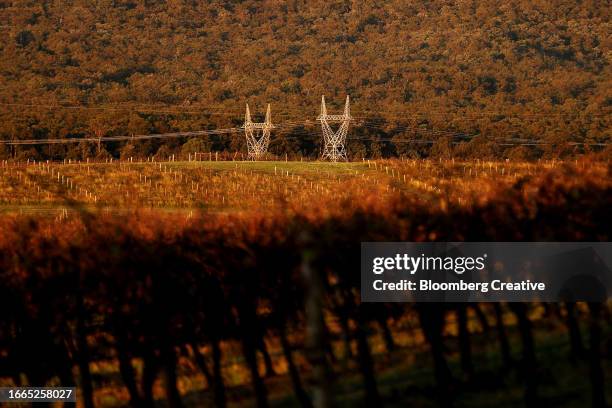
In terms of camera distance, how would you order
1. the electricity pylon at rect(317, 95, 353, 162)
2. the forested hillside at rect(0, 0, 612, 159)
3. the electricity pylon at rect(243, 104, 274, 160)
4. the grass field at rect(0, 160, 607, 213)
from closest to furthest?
the grass field at rect(0, 160, 607, 213) < the electricity pylon at rect(317, 95, 353, 162) < the electricity pylon at rect(243, 104, 274, 160) < the forested hillside at rect(0, 0, 612, 159)

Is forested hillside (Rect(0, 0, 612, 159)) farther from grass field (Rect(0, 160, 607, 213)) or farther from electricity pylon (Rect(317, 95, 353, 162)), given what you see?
grass field (Rect(0, 160, 607, 213))

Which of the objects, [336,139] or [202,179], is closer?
[202,179]

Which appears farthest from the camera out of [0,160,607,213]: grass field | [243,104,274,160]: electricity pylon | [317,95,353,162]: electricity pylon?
[243,104,274,160]: electricity pylon

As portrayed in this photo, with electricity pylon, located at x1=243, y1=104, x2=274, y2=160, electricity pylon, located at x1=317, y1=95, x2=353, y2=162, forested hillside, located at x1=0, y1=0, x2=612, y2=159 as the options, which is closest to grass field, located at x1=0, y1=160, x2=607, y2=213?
electricity pylon, located at x1=317, y1=95, x2=353, y2=162

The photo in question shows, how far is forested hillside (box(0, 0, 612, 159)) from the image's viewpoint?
110562mm

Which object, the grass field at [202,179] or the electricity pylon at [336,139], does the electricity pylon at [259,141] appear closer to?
the electricity pylon at [336,139]

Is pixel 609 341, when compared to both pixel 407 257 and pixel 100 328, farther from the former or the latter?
pixel 100 328

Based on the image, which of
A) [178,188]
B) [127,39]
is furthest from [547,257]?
[127,39]

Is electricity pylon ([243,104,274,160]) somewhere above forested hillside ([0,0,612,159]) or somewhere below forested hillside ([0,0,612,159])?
below

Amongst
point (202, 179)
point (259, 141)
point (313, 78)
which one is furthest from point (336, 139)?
point (313, 78)

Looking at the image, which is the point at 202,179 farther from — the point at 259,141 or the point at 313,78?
the point at 313,78

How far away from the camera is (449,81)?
522 ft

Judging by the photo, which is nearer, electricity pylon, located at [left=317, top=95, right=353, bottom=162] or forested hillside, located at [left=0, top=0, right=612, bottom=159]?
electricity pylon, located at [left=317, top=95, right=353, bottom=162]

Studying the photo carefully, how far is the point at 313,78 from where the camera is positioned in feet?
551
